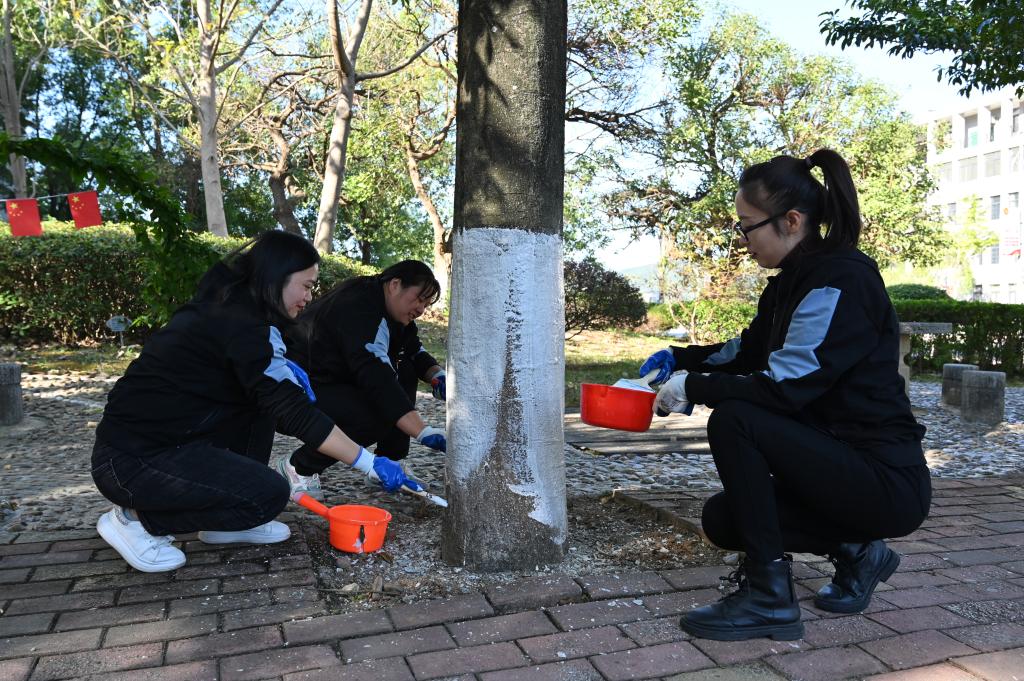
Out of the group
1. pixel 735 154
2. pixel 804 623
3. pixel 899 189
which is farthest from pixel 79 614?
pixel 899 189

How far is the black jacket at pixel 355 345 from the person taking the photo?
3730mm

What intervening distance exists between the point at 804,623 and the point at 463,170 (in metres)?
1.87

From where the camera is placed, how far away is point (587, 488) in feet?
14.1

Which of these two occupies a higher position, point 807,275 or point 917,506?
point 807,275

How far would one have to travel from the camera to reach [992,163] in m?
58.4

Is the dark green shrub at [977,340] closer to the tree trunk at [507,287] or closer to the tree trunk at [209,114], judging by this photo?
the tree trunk at [507,287]

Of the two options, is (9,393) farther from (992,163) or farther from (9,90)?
(992,163)

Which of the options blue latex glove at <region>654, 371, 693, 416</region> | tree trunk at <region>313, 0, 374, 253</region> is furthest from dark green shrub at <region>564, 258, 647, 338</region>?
blue latex glove at <region>654, 371, 693, 416</region>

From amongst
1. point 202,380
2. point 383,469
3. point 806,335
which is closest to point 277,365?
point 202,380

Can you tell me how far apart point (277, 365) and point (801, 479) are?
5.86 feet

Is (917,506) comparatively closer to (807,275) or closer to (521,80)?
(807,275)

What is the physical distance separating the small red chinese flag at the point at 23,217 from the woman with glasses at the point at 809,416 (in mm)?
8895

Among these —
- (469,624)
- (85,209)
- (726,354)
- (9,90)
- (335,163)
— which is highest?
(9,90)

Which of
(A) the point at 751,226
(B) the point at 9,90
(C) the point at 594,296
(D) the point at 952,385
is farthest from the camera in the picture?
(B) the point at 9,90
